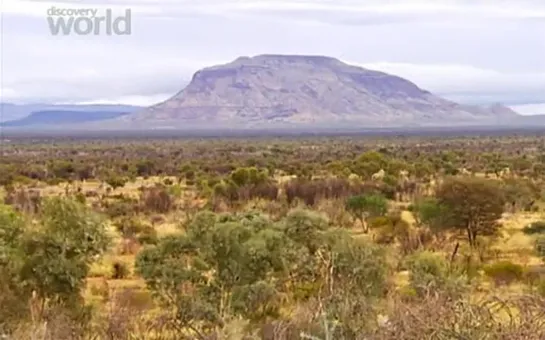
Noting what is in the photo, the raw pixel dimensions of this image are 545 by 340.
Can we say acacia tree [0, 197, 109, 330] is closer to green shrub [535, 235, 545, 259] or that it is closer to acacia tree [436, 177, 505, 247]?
green shrub [535, 235, 545, 259]

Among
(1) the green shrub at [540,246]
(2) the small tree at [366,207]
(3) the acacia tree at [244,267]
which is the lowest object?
(2) the small tree at [366,207]

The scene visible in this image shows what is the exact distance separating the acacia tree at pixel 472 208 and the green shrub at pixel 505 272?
263 inches

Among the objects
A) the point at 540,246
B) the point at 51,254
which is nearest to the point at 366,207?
the point at 540,246

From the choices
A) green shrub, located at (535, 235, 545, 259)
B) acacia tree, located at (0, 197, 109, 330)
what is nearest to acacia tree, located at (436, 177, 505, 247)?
green shrub, located at (535, 235, 545, 259)

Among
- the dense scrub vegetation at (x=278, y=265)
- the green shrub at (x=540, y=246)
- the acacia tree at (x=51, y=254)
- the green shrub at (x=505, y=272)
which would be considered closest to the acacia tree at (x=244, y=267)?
the dense scrub vegetation at (x=278, y=265)

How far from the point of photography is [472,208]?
34.8m

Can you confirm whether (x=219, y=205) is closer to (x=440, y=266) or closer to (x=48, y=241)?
(x=440, y=266)

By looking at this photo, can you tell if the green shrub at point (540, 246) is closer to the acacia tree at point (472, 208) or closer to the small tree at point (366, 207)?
the acacia tree at point (472, 208)

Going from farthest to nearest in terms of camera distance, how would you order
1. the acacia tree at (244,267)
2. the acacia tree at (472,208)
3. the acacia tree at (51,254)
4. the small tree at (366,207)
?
the small tree at (366,207), the acacia tree at (472,208), the acacia tree at (244,267), the acacia tree at (51,254)

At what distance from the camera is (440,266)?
79.4 feet

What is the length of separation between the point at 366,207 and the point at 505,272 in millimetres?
13858

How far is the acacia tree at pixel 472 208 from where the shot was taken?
34.8 metres

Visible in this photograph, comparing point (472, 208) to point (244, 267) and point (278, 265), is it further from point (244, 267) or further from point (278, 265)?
point (244, 267)

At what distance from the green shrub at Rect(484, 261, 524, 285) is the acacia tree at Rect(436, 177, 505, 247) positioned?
6683 mm
